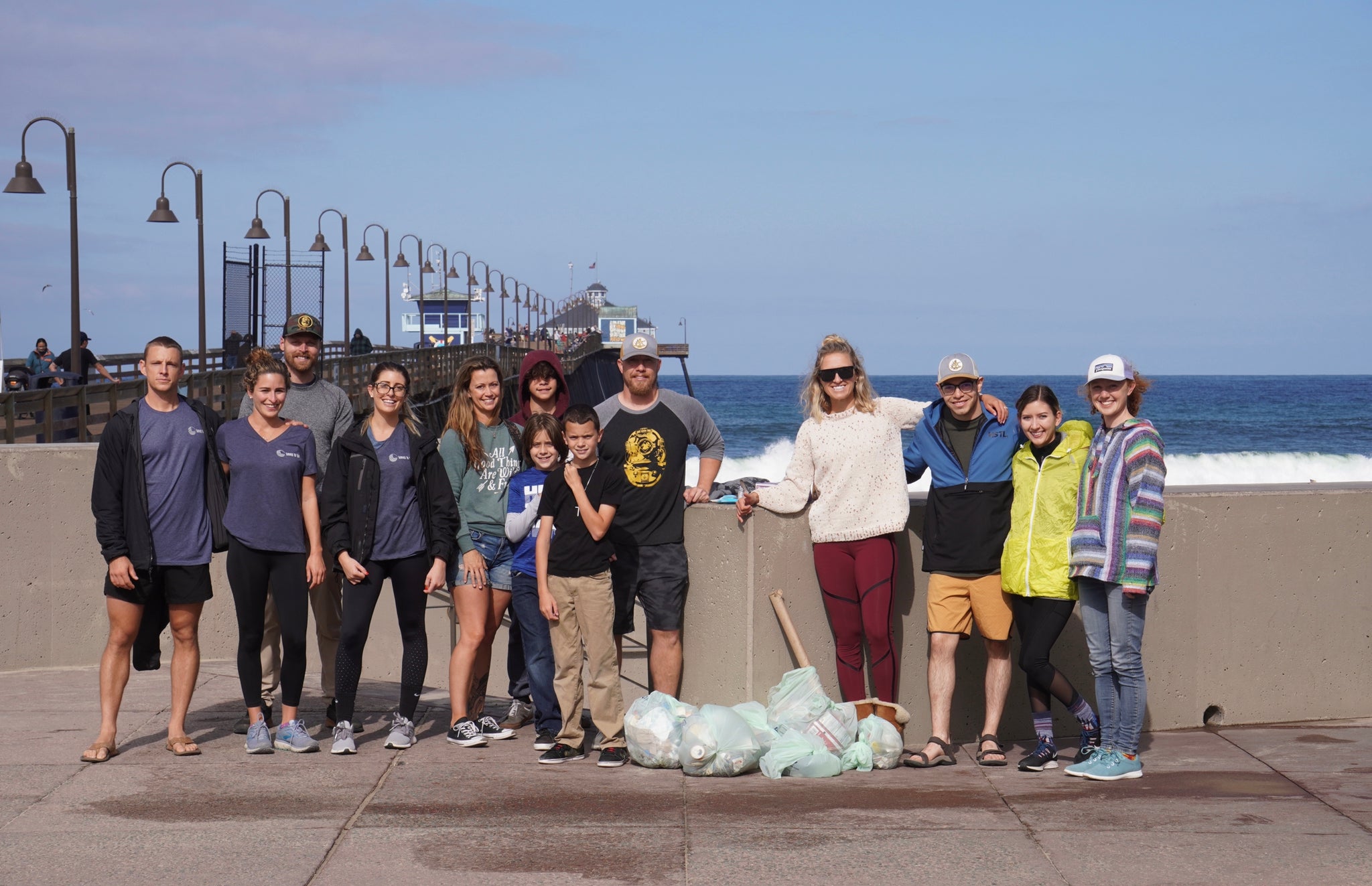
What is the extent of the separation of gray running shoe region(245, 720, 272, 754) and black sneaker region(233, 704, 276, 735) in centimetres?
22

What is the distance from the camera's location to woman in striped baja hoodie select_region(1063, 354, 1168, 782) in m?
5.23

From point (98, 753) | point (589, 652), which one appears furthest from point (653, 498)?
point (98, 753)

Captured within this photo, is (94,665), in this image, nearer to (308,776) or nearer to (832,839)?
(308,776)

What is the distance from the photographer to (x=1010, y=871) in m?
4.21

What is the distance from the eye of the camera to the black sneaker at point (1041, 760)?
5.50m

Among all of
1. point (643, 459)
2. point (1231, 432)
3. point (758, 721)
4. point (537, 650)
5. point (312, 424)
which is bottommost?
point (1231, 432)

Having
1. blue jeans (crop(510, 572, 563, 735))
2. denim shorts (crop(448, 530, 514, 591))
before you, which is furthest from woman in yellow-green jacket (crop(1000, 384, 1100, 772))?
denim shorts (crop(448, 530, 514, 591))

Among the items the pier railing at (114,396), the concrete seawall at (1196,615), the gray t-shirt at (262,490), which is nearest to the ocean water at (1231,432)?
the pier railing at (114,396)

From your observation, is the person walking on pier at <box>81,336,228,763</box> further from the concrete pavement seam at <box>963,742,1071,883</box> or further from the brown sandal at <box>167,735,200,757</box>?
the concrete pavement seam at <box>963,742,1071,883</box>

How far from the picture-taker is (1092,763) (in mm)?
5355

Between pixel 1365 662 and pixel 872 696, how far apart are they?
246 centimetres

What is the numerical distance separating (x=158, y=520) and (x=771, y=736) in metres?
2.67

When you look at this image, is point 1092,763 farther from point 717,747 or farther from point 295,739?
point 295,739

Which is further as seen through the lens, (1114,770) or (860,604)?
(860,604)
